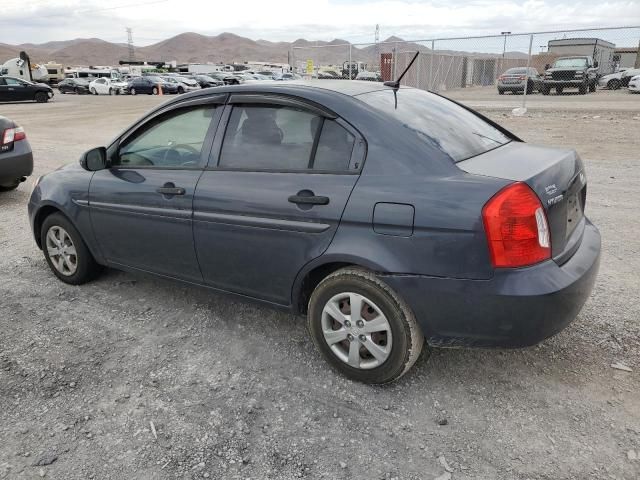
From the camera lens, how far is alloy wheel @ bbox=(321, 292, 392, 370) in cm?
279

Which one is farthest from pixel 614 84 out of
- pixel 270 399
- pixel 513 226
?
pixel 270 399

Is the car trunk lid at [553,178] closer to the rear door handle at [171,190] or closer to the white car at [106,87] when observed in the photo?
the rear door handle at [171,190]

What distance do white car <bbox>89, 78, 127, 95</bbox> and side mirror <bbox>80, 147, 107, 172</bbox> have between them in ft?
133

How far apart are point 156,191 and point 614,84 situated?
32.9m

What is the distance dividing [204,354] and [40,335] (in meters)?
1.19

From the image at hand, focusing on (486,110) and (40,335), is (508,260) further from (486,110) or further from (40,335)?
(486,110)

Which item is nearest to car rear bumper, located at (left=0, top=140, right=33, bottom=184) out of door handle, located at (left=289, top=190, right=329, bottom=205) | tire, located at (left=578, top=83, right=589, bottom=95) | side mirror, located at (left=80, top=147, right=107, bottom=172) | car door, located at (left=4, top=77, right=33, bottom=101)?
side mirror, located at (left=80, top=147, right=107, bottom=172)

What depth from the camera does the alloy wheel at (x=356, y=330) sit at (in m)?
2.79

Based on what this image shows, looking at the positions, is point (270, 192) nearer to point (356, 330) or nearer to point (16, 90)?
point (356, 330)

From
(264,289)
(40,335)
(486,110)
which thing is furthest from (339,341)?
(486,110)

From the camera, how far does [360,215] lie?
2684 millimetres

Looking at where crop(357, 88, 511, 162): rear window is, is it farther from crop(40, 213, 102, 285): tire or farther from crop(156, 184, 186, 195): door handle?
crop(40, 213, 102, 285): tire

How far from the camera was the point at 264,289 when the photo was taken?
320 centimetres

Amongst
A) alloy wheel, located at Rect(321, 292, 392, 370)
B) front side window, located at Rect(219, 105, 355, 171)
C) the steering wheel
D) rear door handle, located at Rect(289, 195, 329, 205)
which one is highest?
front side window, located at Rect(219, 105, 355, 171)
